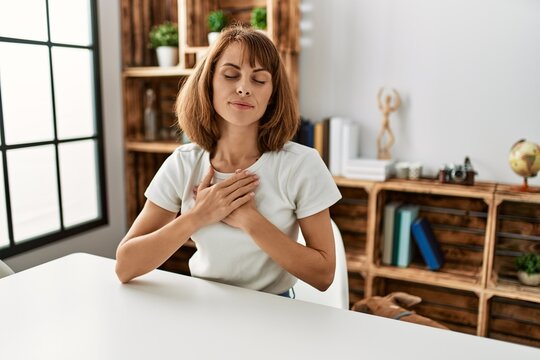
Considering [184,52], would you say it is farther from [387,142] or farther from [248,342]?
[248,342]

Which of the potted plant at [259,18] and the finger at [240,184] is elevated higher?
the potted plant at [259,18]

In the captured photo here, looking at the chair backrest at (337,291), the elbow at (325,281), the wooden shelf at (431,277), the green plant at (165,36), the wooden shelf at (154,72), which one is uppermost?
the green plant at (165,36)

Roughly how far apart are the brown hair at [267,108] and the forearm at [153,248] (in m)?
A: 0.26

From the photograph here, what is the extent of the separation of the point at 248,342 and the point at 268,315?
0.40 ft

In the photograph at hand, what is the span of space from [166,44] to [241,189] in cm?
175

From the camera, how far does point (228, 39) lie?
1.26m

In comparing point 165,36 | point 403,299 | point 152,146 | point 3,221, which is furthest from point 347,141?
point 3,221

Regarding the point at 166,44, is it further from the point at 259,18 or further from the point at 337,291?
the point at 337,291

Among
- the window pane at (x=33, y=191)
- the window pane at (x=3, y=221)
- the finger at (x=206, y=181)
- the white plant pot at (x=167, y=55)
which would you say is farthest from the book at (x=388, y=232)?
the window pane at (x=3, y=221)

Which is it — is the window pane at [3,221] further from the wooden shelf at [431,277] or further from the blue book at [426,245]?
the blue book at [426,245]

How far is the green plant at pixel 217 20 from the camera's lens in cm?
254

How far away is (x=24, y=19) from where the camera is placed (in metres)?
2.21

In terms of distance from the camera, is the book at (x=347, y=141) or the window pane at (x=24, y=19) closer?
the window pane at (x=24, y=19)

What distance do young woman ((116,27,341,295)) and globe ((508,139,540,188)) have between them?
3.89 ft
